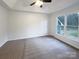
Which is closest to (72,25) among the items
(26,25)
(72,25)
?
(72,25)

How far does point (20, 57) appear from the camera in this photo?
10.1ft

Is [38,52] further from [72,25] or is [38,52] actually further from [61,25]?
[61,25]

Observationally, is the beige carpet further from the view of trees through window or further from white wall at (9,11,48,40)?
white wall at (9,11,48,40)

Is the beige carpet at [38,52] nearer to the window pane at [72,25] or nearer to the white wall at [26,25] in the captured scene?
the window pane at [72,25]

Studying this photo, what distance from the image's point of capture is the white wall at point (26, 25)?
6020 mm

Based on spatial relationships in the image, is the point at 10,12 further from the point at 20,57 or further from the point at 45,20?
the point at 20,57

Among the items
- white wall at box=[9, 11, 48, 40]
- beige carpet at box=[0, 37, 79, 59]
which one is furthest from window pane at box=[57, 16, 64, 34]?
beige carpet at box=[0, 37, 79, 59]

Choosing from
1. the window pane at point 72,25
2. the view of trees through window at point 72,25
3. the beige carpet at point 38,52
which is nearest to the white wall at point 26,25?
the beige carpet at point 38,52

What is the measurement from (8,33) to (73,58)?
4.54 m

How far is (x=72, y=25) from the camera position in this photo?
486cm

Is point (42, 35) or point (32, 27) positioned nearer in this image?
point (32, 27)

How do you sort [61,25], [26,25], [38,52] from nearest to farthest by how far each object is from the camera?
[38,52] → [61,25] → [26,25]

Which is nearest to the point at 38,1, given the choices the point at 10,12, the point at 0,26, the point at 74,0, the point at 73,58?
the point at 74,0

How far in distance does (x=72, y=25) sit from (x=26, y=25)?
3509mm
